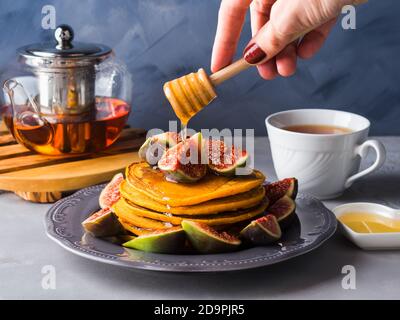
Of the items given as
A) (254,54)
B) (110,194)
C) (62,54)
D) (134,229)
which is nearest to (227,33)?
(254,54)

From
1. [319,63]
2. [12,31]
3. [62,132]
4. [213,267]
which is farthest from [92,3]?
[213,267]

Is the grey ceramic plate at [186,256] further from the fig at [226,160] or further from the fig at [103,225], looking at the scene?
the fig at [226,160]

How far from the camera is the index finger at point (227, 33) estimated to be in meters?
1.85

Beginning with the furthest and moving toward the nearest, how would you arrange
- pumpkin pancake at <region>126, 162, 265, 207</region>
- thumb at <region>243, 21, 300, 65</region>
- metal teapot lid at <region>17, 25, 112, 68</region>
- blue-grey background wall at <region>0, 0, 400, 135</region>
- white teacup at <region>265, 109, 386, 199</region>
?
blue-grey background wall at <region>0, 0, 400, 135</region> → metal teapot lid at <region>17, 25, 112, 68</region> → white teacup at <region>265, 109, 386, 199</region> → thumb at <region>243, 21, 300, 65</region> → pumpkin pancake at <region>126, 162, 265, 207</region>

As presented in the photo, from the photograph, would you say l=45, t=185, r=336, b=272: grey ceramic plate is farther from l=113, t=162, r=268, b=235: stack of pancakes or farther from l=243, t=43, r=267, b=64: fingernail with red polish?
l=243, t=43, r=267, b=64: fingernail with red polish

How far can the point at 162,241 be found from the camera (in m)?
1.33

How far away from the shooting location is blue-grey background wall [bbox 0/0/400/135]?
7.36 ft

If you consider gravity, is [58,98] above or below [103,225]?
above

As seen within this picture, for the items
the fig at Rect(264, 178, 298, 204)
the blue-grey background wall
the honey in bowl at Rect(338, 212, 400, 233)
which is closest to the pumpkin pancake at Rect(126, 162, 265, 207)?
the fig at Rect(264, 178, 298, 204)

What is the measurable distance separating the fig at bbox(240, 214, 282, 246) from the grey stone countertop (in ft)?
0.21

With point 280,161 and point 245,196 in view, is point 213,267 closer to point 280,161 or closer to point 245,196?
point 245,196

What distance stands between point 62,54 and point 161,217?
66 cm

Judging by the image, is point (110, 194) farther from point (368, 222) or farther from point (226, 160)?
point (368, 222)

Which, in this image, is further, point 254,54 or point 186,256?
point 254,54
